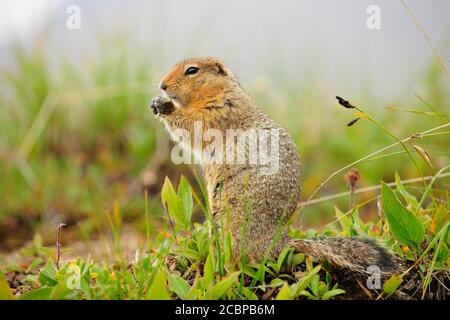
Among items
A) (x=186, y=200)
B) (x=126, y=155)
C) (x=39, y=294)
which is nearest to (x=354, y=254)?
(x=186, y=200)

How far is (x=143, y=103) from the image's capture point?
6438mm

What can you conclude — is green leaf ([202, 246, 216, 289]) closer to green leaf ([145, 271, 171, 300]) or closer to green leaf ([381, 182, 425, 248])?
green leaf ([145, 271, 171, 300])

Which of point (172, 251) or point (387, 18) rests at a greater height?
point (387, 18)

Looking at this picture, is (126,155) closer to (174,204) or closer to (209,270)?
(174,204)

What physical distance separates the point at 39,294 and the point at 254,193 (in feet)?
3.64

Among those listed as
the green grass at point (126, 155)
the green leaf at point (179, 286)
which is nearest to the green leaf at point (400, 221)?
the green grass at point (126, 155)

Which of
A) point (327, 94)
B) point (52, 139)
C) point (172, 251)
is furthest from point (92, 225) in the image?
point (327, 94)

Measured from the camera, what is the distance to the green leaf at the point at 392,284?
274 centimetres

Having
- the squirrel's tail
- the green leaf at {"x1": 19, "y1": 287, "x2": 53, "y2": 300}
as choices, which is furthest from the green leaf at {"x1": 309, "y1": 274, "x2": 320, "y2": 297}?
the green leaf at {"x1": 19, "y1": 287, "x2": 53, "y2": 300}

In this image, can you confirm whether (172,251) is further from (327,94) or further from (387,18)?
(387,18)

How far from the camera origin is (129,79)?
6.47 m

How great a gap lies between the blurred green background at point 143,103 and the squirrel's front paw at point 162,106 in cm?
97
